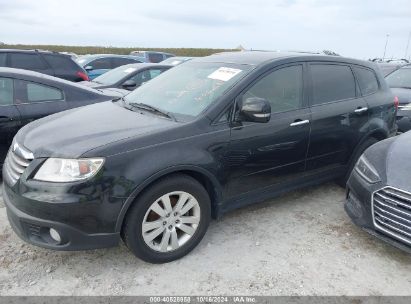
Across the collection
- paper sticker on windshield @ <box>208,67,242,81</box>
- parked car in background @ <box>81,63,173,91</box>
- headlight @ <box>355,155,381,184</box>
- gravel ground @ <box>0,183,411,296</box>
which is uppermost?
paper sticker on windshield @ <box>208,67,242,81</box>

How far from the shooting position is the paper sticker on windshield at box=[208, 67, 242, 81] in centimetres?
342

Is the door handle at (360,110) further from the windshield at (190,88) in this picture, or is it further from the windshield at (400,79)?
the windshield at (400,79)

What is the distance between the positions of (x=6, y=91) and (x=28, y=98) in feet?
0.81

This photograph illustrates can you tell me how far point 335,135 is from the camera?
4004 mm

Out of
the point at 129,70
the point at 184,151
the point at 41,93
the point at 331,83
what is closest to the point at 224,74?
the point at 184,151

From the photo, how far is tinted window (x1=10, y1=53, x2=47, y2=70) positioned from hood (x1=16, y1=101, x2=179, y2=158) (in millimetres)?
5288

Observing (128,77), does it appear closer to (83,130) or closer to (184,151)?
(83,130)

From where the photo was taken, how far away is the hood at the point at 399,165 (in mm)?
2961

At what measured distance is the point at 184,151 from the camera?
2857 millimetres

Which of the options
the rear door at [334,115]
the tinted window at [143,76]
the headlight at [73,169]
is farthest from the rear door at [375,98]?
the tinted window at [143,76]

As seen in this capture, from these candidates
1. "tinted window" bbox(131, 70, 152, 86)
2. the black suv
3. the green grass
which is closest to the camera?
the black suv

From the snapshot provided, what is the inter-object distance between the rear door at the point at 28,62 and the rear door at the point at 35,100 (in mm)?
3767

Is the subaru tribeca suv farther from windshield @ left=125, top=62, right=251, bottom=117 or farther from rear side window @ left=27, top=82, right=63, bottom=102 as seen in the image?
rear side window @ left=27, top=82, right=63, bottom=102

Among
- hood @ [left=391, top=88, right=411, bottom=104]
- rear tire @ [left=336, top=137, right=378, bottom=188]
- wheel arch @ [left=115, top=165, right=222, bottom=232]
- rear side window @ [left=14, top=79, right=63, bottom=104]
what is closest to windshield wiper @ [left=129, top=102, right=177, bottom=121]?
wheel arch @ [left=115, top=165, right=222, bottom=232]
